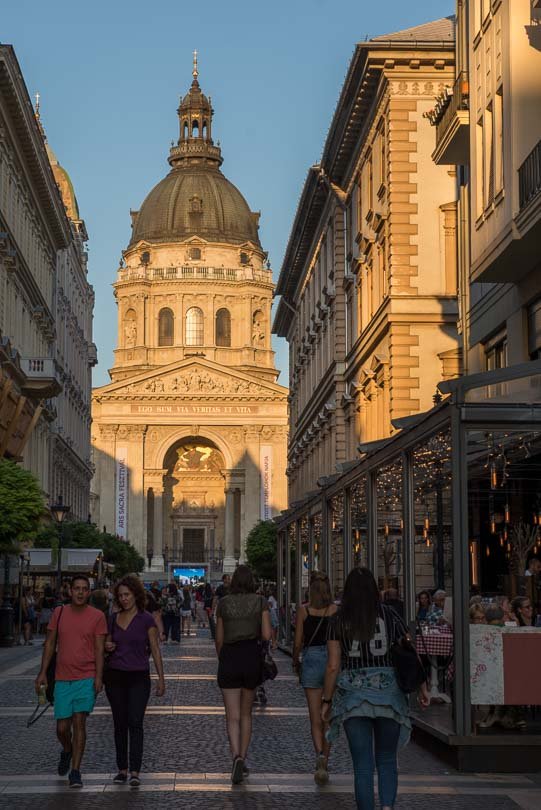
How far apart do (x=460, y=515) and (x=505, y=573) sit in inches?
411

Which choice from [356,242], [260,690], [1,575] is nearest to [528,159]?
[260,690]

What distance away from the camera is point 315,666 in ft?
40.7

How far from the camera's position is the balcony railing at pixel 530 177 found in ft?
61.9

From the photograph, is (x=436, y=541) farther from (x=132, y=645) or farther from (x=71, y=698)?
(x=71, y=698)

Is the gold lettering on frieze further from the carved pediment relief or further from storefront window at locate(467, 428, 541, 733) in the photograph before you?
storefront window at locate(467, 428, 541, 733)

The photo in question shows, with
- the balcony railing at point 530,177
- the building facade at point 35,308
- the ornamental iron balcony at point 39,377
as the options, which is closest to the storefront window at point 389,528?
the balcony railing at point 530,177

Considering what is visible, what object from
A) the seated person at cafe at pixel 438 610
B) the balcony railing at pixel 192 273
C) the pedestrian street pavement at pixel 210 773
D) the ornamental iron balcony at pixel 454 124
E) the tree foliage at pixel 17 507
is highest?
the balcony railing at pixel 192 273

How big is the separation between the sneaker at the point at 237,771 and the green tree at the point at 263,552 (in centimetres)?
6595

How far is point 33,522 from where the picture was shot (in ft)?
115

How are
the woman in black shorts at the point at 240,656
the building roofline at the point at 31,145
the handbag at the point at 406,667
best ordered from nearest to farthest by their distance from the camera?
1. the handbag at the point at 406,667
2. the woman in black shorts at the point at 240,656
3. the building roofline at the point at 31,145

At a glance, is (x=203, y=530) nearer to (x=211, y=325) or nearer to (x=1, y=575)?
(x=211, y=325)

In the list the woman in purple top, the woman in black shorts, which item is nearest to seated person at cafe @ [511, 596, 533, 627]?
the woman in black shorts

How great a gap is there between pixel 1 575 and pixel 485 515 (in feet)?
Result: 84.2

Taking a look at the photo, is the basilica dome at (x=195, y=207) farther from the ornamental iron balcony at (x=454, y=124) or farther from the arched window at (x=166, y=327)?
the ornamental iron balcony at (x=454, y=124)
